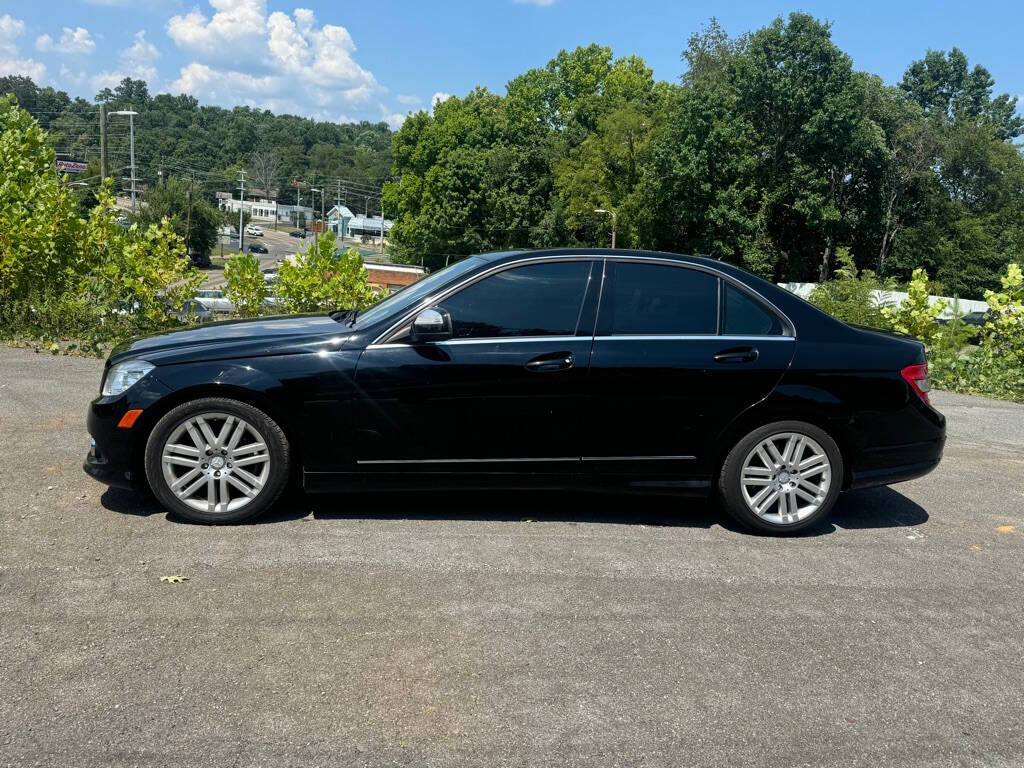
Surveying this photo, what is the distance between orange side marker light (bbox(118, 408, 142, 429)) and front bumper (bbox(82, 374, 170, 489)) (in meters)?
0.01

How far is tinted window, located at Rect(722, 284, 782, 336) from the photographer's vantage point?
5.42 metres

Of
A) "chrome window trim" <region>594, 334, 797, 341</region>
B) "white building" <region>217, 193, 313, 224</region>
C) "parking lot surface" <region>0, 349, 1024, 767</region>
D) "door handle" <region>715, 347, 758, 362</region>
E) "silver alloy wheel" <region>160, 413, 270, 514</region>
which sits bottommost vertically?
"parking lot surface" <region>0, 349, 1024, 767</region>

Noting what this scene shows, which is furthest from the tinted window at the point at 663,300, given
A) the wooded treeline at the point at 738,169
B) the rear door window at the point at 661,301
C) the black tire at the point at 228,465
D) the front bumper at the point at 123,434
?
the wooded treeline at the point at 738,169

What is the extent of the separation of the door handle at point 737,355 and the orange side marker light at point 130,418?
3.31 metres

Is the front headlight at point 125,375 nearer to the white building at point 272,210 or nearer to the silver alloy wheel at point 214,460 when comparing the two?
the silver alloy wheel at point 214,460

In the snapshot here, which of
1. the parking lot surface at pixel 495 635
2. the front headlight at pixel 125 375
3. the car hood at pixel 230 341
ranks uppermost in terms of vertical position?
the car hood at pixel 230 341

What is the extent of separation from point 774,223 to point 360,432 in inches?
2066

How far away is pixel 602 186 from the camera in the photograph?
6028 centimetres

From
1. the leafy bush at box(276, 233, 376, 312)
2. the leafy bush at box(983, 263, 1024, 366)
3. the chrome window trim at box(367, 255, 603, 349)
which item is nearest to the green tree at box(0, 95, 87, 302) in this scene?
the leafy bush at box(276, 233, 376, 312)

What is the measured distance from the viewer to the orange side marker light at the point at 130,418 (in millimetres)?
5004

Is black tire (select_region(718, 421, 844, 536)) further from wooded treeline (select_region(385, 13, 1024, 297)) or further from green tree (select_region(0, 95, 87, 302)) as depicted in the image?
wooded treeline (select_region(385, 13, 1024, 297))

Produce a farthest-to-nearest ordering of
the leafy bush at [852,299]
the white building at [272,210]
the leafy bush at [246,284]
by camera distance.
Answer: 1. the white building at [272,210]
2. the leafy bush at [852,299]
3. the leafy bush at [246,284]

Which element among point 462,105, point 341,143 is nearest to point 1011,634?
point 462,105

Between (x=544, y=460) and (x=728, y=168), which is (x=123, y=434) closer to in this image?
(x=544, y=460)
